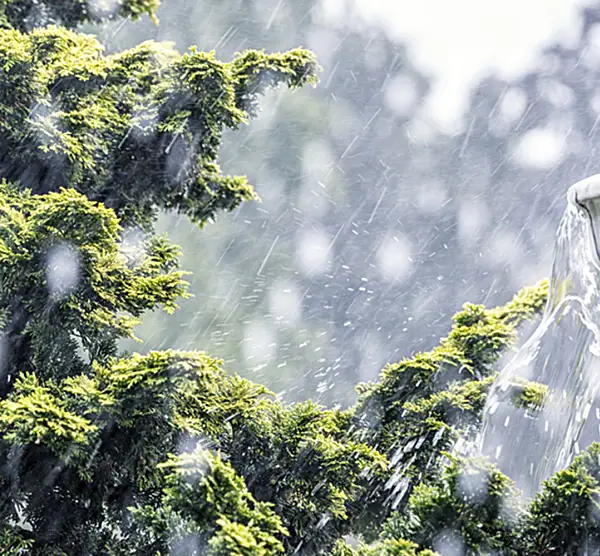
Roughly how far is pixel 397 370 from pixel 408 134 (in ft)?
30.0

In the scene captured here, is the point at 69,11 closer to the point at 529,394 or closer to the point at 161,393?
the point at 161,393

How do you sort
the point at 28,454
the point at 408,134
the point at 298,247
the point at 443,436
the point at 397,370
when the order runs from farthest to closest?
the point at 408,134, the point at 298,247, the point at 397,370, the point at 443,436, the point at 28,454

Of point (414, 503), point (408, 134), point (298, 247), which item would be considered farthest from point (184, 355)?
point (408, 134)

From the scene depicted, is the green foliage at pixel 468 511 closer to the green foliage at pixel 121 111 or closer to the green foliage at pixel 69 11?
the green foliage at pixel 121 111

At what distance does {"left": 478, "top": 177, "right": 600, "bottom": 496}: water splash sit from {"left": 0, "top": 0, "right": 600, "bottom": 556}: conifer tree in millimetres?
141

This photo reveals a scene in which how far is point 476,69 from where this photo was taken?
13391 millimetres

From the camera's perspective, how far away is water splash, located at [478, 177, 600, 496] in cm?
313

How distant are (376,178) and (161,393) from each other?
30.7ft

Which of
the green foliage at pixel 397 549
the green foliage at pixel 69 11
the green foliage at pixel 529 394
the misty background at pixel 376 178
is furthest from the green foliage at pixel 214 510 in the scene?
the misty background at pixel 376 178

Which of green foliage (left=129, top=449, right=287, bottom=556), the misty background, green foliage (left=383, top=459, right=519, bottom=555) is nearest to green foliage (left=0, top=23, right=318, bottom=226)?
green foliage (left=129, top=449, right=287, bottom=556)

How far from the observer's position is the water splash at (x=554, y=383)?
3131 millimetres

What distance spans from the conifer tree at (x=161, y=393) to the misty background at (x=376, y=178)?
19.7ft

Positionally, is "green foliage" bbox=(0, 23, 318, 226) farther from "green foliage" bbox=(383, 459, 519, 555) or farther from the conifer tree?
"green foliage" bbox=(383, 459, 519, 555)

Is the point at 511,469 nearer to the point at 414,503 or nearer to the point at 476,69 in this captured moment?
the point at 414,503
